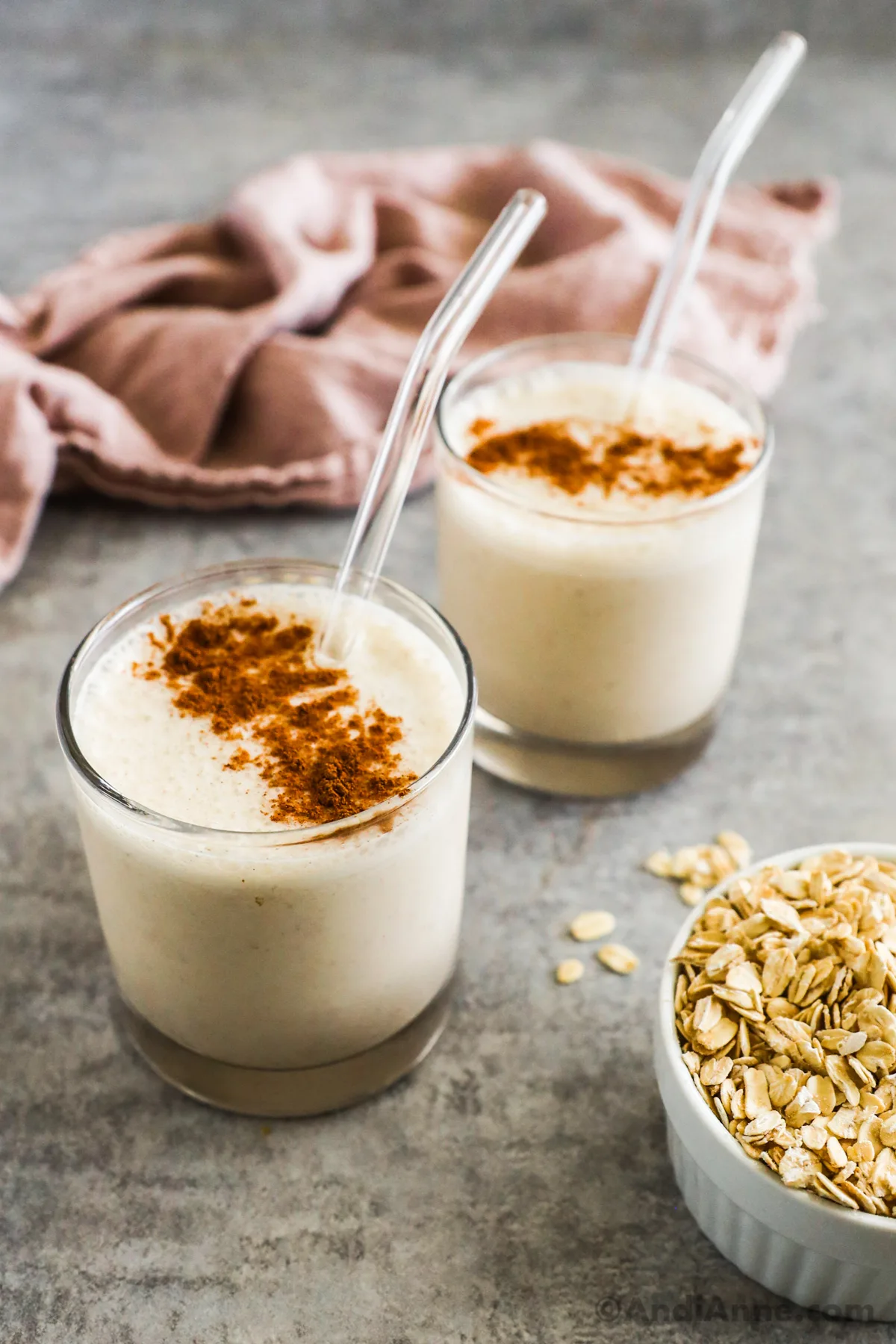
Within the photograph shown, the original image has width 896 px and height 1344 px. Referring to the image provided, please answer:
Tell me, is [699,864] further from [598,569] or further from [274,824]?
[274,824]

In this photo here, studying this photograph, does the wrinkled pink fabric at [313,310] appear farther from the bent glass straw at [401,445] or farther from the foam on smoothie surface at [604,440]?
the bent glass straw at [401,445]

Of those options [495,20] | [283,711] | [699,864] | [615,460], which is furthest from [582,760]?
[495,20]

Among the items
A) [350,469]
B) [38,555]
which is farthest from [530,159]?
[38,555]

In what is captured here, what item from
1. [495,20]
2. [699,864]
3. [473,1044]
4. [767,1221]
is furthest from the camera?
[495,20]

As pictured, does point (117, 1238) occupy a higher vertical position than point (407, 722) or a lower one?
lower

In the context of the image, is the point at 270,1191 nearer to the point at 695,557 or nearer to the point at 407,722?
the point at 407,722

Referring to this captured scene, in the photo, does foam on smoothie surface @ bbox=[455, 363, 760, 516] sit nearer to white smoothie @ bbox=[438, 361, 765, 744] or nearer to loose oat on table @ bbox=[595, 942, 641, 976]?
white smoothie @ bbox=[438, 361, 765, 744]

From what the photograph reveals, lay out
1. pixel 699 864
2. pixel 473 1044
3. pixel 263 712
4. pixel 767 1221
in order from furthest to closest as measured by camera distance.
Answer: pixel 699 864
pixel 473 1044
pixel 263 712
pixel 767 1221

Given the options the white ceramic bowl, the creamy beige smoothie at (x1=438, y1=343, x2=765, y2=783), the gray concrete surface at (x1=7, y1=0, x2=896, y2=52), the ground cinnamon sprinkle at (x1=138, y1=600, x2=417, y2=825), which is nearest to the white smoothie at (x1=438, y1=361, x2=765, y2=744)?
the creamy beige smoothie at (x1=438, y1=343, x2=765, y2=783)
